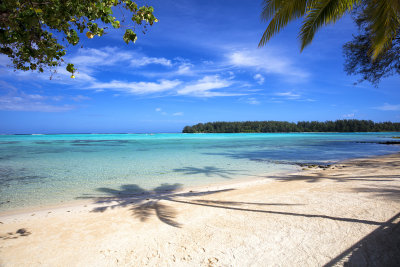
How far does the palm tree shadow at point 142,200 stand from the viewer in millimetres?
4379

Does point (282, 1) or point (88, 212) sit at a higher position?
point (282, 1)

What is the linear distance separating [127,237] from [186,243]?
1.01 m

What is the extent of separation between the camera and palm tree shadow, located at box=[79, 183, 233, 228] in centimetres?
438

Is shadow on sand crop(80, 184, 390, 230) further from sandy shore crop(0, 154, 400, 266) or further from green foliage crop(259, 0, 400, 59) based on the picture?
green foliage crop(259, 0, 400, 59)

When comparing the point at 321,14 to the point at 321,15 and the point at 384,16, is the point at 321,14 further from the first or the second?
the point at 384,16

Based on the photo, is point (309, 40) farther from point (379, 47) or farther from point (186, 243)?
point (186, 243)

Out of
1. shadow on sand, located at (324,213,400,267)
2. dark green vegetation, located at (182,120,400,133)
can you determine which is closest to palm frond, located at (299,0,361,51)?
shadow on sand, located at (324,213,400,267)

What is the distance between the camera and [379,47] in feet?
18.4

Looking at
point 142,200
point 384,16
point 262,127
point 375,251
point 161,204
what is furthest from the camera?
point 262,127

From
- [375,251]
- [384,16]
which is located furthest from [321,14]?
[375,251]

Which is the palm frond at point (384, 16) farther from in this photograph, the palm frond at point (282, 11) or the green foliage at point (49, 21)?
the green foliage at point (49, 21)

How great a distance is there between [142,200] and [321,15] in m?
6.87

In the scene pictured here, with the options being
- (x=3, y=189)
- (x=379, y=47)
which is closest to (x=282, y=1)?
(x=379, y=47)

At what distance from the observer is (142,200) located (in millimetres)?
5723
